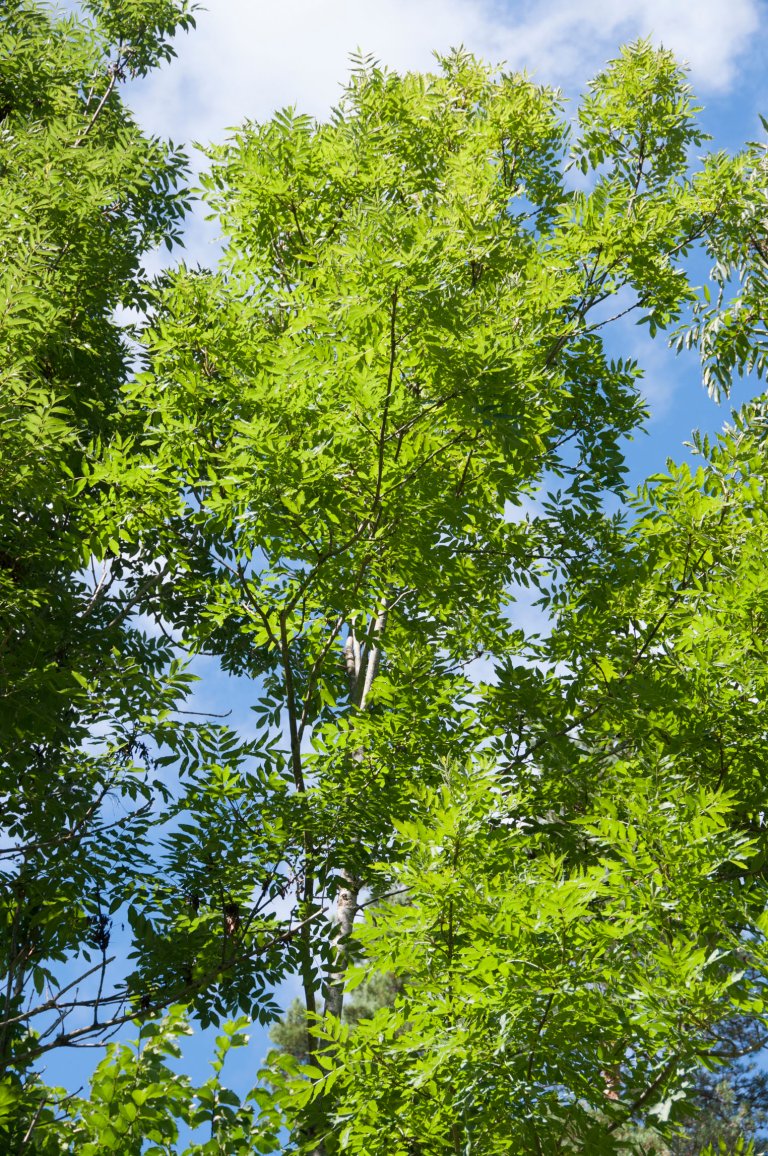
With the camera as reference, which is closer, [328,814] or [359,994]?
[328,814]

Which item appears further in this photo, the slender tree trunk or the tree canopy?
the slender tree trunk

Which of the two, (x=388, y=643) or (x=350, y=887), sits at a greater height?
(x=388, y=643)

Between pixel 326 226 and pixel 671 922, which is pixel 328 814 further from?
pixel 326 226

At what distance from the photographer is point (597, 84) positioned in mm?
10586

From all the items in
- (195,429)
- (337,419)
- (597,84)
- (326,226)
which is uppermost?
(597,84)

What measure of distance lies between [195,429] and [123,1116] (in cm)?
459

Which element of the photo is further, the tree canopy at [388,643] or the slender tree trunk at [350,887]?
the slender tree trunk at [350,887]

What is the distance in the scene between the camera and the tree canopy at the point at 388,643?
498 centimetres

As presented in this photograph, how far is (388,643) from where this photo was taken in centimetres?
794

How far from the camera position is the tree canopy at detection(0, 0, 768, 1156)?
4.98 metres

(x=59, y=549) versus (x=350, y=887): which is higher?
(x=59, y=549)

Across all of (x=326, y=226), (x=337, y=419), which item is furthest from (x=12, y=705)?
(x=326, y=226)

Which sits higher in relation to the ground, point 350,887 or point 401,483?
point 401,483

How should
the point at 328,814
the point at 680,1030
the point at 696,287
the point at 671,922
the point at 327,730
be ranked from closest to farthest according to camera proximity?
the point at 680,1030 < the point at 671,922 < the point at 328,814 < the point at 327,730 < the point at 696,287
